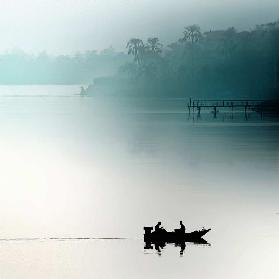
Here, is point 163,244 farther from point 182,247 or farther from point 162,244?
point 182,247

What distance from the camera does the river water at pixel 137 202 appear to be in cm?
4047

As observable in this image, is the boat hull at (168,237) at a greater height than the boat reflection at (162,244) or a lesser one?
greater

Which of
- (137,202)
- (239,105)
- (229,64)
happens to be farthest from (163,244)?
(229,64)

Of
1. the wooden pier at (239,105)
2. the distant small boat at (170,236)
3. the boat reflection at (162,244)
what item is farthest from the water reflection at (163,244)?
the wooden pier at (239,105)

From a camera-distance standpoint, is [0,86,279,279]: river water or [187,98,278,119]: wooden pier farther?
[187,98,278,119]: wooden pier

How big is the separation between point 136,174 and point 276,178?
13.1 meters

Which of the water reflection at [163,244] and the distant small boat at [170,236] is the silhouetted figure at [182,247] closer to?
the water reflection at [163,244]

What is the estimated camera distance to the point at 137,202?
59.7 meters

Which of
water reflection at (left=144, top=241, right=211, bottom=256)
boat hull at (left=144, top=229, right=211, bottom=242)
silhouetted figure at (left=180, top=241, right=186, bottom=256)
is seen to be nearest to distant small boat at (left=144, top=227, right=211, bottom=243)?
boat hull at (left=144, top=229, right=211, bottom=242)

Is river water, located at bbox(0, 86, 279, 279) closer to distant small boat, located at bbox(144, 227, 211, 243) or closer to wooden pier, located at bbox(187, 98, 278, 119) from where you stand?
distant small boat, located at bbox(144, 227, 211, 243)

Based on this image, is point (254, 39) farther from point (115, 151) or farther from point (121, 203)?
point (121, 203)

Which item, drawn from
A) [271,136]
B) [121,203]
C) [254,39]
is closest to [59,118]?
[254,39]

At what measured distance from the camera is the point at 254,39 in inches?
7234

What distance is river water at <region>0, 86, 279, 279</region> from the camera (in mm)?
40469
